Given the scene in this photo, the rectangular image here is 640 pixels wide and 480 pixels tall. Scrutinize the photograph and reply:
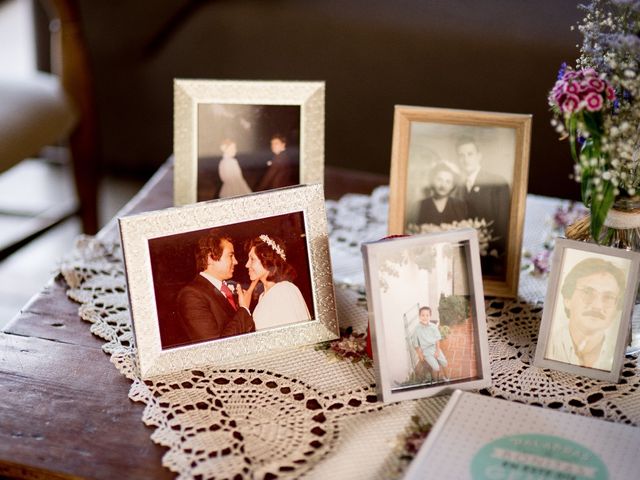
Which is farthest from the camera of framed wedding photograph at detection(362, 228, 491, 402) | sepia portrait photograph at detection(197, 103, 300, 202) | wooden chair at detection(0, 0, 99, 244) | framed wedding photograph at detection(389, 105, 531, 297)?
wooden chair at detection(0, 0, 99, 244)

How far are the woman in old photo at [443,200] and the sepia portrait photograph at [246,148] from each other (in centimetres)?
22

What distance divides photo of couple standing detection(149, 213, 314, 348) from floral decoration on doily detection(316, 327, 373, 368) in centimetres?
5

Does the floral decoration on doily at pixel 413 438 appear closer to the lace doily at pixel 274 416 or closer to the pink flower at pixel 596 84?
the lace doily at pixel 274 416

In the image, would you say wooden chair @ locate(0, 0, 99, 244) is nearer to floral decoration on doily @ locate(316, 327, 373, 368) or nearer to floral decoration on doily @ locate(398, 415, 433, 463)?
floral decoration on doily @ locate(316, 327, 373, 368)

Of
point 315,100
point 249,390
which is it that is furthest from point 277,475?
point 315,100

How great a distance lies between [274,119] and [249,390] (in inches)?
18.0

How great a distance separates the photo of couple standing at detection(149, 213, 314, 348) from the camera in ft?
A: 3.22

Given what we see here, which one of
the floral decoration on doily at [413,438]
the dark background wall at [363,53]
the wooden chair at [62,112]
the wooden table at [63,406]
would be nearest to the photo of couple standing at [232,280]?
the wooden table at [63,406]

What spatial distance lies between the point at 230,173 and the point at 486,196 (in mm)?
393

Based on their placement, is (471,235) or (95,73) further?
(95,73)

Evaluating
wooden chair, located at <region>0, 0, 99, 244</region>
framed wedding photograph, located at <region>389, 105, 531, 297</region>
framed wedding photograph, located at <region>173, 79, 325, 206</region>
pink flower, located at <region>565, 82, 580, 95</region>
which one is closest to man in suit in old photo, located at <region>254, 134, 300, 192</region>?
framed wedding photograph, located at <region>173, 79, 325, 206</region>

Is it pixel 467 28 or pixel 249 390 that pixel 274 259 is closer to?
pixel 249 390

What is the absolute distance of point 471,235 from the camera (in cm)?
95

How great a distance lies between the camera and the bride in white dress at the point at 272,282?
1016 mm
